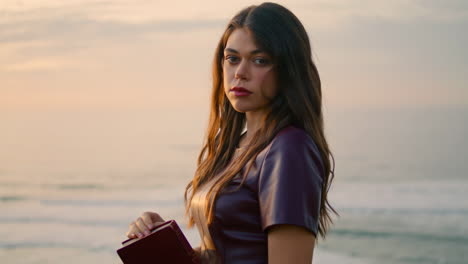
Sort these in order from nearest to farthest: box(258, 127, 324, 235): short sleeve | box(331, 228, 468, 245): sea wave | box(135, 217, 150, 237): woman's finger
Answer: box(258, 127, 324, 235): short sleeve < box(135, 217, 150, 237): woman's finger < box(331, 228, 468, 245): sea wave

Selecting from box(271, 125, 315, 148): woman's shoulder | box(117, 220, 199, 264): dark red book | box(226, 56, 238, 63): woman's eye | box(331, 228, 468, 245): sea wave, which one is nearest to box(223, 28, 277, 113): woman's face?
box(226, 56, 238, 63): woman's eye

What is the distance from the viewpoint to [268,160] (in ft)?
6.63

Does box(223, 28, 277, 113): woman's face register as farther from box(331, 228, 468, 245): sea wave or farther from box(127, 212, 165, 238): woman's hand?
box(331, 228, 468, 245): sea wave

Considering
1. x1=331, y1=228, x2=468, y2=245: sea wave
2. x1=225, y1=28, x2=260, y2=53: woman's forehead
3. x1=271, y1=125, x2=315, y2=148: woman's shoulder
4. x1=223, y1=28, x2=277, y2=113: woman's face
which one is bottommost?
x1=331, y1=228, x2=468, y2=245: sea wave

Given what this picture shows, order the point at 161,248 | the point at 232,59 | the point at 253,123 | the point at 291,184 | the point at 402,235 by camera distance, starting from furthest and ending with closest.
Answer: the point at 402,235 < the point at 253,123 < the point at 232,59 < the point at 161,248 < the point at 291,184

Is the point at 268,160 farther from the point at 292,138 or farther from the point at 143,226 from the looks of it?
the point at 143,226

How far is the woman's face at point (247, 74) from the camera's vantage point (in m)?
2.23

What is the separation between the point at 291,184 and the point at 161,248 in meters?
0.52

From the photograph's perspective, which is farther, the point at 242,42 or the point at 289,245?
the point at 242,42

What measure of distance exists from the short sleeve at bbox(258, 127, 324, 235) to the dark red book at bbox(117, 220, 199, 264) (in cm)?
32

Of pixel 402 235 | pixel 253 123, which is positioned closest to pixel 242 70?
pixel 253 123

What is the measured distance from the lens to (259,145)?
2186 millimetres

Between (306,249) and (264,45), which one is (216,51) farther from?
(306,249)

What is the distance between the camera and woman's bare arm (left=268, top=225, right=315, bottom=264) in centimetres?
193
